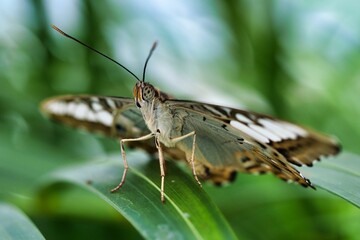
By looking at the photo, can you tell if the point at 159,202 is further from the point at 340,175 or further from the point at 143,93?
the point at 340,175

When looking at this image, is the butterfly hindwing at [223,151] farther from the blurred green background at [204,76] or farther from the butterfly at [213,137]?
the blurred green background at [204,76]

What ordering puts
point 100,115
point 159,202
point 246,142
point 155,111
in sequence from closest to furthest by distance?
point 159,202 < point 246,142 < point 155,111 < point 100,115

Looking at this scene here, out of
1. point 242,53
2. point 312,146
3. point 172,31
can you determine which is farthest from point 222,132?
point 172,31

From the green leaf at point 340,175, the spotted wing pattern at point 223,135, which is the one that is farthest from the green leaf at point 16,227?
the green leaf at point 340,175

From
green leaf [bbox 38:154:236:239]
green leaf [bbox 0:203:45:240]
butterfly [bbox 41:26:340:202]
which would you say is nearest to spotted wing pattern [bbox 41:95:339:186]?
butterfly [bbox 41:26:340:202]

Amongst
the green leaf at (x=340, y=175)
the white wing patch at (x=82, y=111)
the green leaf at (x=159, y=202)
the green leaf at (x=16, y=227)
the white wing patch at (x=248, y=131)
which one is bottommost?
the green leaf at (x=16, y=227)

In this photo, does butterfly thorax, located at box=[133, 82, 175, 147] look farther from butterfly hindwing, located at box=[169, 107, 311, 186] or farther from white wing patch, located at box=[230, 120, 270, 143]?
white wing patch, located at box=[230, 120, 270, 143]

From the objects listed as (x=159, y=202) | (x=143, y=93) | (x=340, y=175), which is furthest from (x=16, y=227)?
(x=340, y=175)
